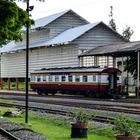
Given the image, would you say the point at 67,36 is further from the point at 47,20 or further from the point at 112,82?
the point at 112,82

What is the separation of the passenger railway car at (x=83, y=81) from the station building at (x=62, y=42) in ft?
21.8

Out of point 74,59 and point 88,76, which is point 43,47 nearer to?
point 74,59

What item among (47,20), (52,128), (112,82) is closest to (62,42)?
(47,20)

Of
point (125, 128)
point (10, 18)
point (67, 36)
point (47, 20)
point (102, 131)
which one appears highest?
point (47, 20)

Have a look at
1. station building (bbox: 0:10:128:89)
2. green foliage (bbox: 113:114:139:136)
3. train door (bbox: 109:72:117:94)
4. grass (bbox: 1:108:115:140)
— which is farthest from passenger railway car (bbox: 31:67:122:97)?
green foliage (bbox: 113:114:139:136)

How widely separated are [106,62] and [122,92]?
13.0 meters

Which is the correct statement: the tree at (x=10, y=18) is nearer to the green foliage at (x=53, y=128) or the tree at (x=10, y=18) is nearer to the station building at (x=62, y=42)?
the green foliage at (x=53, y=128)

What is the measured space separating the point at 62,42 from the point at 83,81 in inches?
578

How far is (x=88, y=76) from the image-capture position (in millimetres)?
46406

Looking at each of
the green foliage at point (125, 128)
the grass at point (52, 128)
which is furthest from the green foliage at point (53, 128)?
the green foliage at point (125, 128)

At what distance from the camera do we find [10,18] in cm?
2125

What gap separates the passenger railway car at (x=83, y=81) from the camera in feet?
148

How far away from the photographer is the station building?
59.9m

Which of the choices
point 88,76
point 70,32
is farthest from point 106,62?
point 88,76
